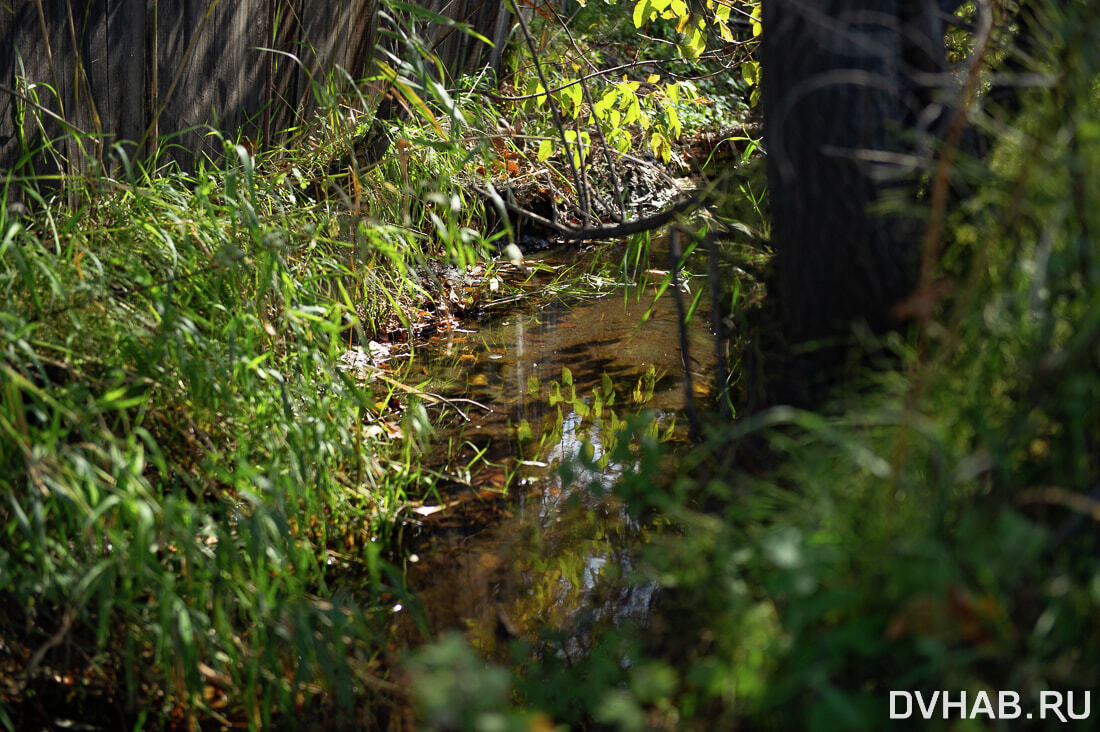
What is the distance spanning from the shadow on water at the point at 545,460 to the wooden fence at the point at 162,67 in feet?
4.43

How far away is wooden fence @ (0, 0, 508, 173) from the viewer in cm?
288

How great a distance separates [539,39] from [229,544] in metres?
4.63

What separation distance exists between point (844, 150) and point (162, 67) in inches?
108

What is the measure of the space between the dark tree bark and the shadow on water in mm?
684

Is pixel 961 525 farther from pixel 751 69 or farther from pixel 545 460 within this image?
pixel 751 69

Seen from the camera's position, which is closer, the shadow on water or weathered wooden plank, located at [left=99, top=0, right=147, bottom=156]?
the shadow on water

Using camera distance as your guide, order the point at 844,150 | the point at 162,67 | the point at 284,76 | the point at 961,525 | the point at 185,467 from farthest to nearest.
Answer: the point at 284,76, the point at 162,67, the point at 185,467, the point at 844,150, the point at 961,525

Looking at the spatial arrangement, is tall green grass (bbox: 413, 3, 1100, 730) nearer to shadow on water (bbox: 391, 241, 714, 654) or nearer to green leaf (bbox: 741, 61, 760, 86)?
shadow on water (bbox: 391, 241, 714, 654)

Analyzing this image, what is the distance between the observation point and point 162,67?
353 cm

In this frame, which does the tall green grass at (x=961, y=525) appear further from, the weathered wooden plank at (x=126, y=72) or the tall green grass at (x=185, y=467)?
the weathered wooden plank at (x=126, y=72)

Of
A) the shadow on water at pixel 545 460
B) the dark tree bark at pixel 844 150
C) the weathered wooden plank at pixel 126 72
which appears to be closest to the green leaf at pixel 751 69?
the shadow on water at pixel 545 460

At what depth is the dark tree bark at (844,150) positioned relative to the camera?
1936 millimetres

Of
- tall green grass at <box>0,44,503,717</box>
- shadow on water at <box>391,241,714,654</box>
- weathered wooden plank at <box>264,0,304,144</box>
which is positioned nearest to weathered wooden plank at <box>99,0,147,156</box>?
tall green grass at <box>0,44,503,717</box>

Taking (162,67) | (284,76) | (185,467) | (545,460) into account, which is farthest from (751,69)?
(185,467)
